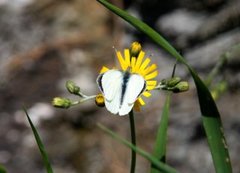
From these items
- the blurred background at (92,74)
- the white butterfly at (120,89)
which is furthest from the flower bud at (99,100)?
the blurred background at (92,74)

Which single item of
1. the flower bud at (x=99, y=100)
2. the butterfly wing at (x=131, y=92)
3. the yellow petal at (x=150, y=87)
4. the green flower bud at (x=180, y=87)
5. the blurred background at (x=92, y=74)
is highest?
the blurred background at (x=92, y=74)

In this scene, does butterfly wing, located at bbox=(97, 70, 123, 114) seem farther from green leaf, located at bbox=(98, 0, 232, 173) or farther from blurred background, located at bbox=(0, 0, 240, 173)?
blurred background, located at bbox=(0, 0, 240, 173)

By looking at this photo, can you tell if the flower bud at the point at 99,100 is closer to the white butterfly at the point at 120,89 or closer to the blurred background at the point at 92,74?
the white butterfly at the point at 120,89

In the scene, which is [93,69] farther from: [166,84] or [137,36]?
[166,84]

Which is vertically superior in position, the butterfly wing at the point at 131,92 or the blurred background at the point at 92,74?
the blurred background at the point at 92,74

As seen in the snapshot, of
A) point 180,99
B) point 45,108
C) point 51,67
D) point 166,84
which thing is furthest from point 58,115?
point 166,84

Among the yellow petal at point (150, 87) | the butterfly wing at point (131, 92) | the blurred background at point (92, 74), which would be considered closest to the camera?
the butterfly wing at point (131, 92)

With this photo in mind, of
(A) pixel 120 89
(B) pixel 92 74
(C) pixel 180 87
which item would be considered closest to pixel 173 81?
(C) pixel 180 87

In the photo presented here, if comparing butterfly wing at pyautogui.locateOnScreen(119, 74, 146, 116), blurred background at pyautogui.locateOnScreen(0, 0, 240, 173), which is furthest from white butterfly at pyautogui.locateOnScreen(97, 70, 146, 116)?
blurred background at pyautogui.locateOnScreen(0, 0, 240, 173)
